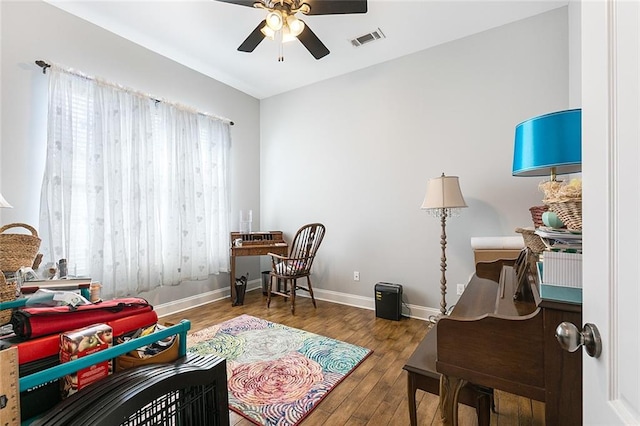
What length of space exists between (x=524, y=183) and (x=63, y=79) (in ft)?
13.9

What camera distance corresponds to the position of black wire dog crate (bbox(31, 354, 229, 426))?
28.5 inches

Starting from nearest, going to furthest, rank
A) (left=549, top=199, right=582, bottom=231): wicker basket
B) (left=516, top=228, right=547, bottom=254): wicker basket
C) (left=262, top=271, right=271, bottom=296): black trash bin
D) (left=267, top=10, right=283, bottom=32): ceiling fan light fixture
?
1. (left=549, top=199, right=582, bottom=231): wicker basket
2. (left=516, top=228, right=547, bottom=254): wicker basket
3. (left=267, top=10, right=283, bottom=32): ceiling fan light fixture
4. (left=262, top=271, right=271, bottom=296): black trash bin

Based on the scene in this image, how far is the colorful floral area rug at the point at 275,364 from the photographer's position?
1.70 m

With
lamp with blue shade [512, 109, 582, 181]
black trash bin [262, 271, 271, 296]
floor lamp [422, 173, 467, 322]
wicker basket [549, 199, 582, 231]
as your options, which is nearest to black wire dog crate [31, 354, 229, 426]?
wicker basket [549, 199, 582, 231]

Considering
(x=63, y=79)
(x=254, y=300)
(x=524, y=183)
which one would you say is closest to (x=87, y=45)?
(x=63, y=79)

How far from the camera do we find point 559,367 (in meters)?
0.92

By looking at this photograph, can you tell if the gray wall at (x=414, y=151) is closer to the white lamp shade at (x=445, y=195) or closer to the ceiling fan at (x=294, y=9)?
the white lamp shade at (x=445, y=195)

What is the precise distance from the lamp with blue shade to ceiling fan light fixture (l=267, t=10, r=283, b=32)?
1879 mm

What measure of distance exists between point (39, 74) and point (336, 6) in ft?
8.44

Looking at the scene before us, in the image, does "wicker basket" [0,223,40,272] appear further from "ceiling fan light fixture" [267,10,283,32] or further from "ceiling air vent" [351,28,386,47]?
"ceiling air vent" [351,28,386,47]

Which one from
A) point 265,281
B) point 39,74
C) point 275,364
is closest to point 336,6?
point 39,74

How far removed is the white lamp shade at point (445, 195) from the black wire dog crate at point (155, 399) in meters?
2.17

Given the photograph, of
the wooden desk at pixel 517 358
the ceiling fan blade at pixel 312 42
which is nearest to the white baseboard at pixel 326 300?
the wooden desk at pixel 517 358

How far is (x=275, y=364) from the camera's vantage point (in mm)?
2176
